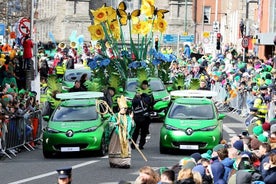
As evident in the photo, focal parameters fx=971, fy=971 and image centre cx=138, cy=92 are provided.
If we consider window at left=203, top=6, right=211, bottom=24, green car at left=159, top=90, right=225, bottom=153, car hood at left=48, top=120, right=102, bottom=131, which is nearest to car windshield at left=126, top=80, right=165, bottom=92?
green car at left=159, top=90, right=225, bottom=153

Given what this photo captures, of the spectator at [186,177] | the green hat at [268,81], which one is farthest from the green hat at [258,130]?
the green hat at [268,81]

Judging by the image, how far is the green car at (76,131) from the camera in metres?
24.1

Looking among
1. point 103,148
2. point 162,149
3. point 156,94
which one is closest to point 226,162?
point 103,148

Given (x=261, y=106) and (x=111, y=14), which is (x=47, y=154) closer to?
(x=261, y=106)

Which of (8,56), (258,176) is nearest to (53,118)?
(258,176)

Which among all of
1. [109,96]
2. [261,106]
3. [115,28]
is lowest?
[109,96]

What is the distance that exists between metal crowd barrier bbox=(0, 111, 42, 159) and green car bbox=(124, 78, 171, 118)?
5975 millimetres

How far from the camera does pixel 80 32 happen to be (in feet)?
332

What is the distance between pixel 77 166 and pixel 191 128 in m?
3.52

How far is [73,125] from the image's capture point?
24.4 metres

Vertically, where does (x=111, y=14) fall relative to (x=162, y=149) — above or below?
above

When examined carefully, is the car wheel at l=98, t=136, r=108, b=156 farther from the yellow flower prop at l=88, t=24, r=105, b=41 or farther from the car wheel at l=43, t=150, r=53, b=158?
the yellow flower prop at l=88, t=24, r=105, b=41

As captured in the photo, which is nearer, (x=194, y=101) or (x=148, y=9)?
(x=194, y=101)

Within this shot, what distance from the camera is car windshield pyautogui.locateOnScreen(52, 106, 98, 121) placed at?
81.4 ft
